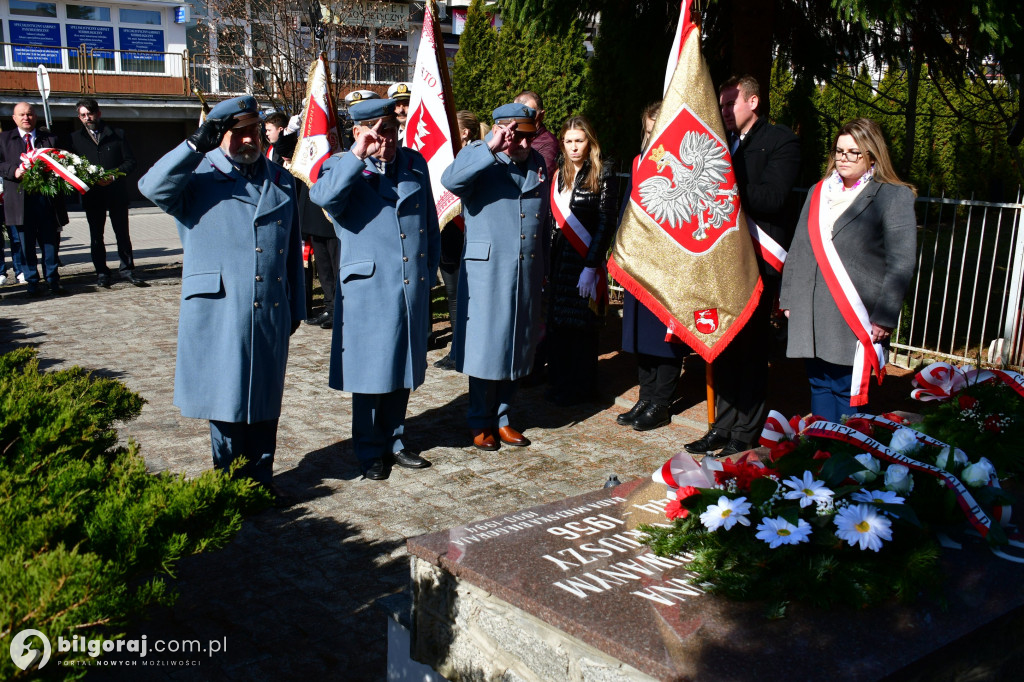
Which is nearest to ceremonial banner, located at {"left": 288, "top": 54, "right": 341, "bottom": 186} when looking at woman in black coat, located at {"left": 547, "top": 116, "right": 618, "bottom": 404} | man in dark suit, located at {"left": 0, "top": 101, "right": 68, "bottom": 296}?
woman in black coat, located at {"left": 547, "top": 116, "right": 618, "bottom": 404}

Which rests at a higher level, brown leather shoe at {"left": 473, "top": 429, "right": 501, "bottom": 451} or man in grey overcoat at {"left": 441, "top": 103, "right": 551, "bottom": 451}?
man in grey overcoat at {"left": 441, "top": 103, "right": 551, "bottom": 451}

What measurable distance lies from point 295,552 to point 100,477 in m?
1.95

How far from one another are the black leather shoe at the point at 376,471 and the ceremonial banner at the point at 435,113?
2456 millimetres

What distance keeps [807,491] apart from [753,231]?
287cm

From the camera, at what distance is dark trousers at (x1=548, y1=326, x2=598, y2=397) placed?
7.02 m


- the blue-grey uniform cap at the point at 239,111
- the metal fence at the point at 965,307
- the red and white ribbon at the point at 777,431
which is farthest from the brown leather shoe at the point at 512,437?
the metal fence at the point at 965,307

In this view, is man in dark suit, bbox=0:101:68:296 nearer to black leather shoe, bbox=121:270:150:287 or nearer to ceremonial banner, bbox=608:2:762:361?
black leather shoe, bbox=121:270:150:287

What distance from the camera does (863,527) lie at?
2.98 metres

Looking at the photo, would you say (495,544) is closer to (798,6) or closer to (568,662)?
(568,662)

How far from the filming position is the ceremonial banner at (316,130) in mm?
8328

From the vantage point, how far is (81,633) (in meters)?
2.00

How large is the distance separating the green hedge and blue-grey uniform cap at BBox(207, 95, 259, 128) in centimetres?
170

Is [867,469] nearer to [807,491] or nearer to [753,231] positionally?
[807,491]

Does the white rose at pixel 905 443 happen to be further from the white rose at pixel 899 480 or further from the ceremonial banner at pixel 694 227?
the ceremonial banner at pixel 694 227
